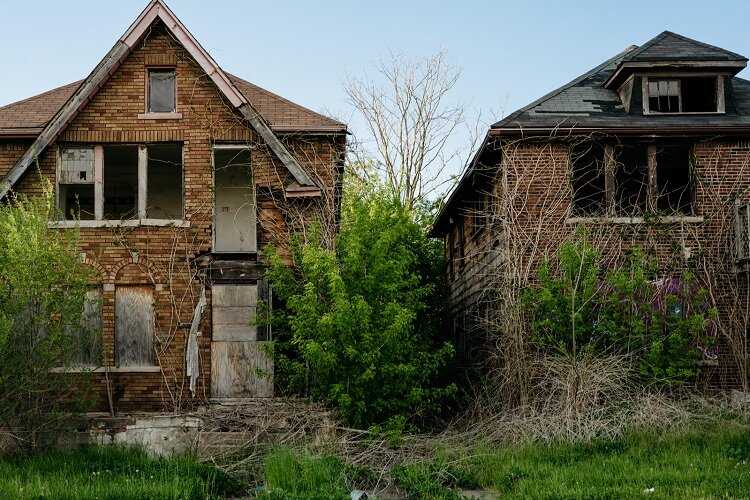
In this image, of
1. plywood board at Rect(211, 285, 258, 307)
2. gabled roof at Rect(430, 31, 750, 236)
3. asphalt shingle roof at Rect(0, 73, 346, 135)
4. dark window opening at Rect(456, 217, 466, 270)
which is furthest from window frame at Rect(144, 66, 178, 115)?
dark window opening at Rect(456, 217, 466, 270)

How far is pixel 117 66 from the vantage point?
58.5 ft

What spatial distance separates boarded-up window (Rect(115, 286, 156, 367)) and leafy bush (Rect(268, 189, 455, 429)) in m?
2.95

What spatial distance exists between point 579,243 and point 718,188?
382 cm

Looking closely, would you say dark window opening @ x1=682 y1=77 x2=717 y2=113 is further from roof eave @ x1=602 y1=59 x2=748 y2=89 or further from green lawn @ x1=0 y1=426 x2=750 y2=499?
green lawn @ x1=0 y1=426 x2=750 y2=499

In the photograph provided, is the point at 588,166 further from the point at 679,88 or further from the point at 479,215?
the point at 479,215

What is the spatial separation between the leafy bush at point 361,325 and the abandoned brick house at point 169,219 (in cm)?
161

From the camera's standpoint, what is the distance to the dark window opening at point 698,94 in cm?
1966

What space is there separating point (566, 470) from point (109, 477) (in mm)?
6301

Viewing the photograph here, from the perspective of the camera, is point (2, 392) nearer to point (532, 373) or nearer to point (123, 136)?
point (123, 136)

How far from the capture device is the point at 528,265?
17.1 metres

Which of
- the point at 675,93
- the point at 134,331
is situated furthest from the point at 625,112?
the point at 134,331

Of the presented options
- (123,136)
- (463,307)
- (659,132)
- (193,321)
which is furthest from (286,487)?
(463,307)

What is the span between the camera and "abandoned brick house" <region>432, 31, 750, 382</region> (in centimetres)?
1775

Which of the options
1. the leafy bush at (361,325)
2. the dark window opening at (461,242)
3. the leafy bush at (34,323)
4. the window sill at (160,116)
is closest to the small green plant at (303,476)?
the leafy bush at (361,325)
